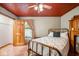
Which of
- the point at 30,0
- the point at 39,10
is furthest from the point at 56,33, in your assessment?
the point at 30,0

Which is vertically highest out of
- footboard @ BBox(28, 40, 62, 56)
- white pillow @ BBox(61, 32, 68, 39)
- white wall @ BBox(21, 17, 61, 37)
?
white wall @ BBox(21, 17, 61, 37)

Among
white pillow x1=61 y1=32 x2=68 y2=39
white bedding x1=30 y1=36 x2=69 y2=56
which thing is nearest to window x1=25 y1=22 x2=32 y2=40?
white bedding x1=30 y1=36 x2=69 y2=56

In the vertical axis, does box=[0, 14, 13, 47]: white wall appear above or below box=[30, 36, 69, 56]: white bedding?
above

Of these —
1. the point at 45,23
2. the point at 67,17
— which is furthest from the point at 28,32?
the point at 67,17

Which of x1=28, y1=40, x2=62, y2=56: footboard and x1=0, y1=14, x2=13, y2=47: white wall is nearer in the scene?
x1=28, y1=40, x2=62, y2=56: footboard

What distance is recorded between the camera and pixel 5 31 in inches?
66.6

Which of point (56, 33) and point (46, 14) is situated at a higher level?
point (46, 14)

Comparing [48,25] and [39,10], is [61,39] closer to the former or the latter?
[48,25]

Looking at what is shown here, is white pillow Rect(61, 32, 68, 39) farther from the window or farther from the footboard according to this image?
the window

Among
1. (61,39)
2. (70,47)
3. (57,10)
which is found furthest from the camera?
(70,47)

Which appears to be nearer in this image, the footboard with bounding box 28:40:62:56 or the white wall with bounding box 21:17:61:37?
the footboard with bounding box 28:40:62:56

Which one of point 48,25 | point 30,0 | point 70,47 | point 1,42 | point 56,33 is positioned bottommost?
point 70,47

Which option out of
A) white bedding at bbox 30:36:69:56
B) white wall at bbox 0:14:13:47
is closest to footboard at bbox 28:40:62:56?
white bedding at bbox 30:36:69:56

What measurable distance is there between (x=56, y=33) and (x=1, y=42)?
33.5 inches
